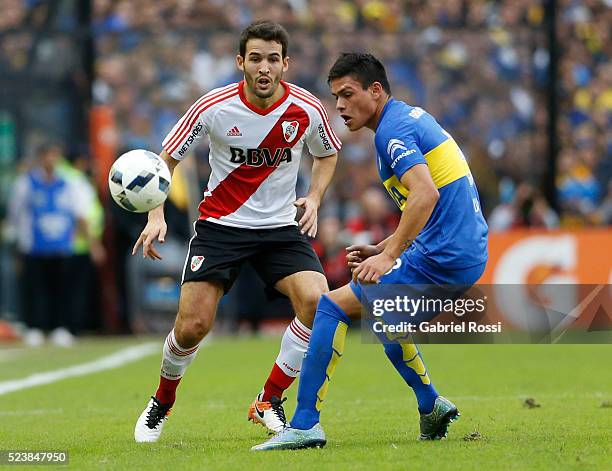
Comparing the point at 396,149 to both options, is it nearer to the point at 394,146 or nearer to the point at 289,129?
the point at 394,146

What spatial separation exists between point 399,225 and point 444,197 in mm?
461

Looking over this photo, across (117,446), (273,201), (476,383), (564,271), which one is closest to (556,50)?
(564,271)

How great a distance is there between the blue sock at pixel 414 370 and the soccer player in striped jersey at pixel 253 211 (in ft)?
2.22

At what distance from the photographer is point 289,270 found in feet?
26.1

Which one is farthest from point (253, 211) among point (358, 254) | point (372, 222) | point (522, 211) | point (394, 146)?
point (522, 211)

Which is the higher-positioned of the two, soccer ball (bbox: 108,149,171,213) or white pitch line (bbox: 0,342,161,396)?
soccer ball (bbox: 108,149,171,213)

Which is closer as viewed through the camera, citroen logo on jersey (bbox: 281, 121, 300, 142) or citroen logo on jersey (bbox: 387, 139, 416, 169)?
citroen logo on jersey (bbox: 387, 139, 416, 169)

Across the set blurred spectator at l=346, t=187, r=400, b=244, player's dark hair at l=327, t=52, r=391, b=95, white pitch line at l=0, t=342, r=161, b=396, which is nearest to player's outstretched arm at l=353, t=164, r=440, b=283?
player's dark hair at l=327, t=52, r=391, b=95

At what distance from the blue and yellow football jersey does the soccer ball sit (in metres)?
1.38

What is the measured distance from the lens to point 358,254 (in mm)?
7000

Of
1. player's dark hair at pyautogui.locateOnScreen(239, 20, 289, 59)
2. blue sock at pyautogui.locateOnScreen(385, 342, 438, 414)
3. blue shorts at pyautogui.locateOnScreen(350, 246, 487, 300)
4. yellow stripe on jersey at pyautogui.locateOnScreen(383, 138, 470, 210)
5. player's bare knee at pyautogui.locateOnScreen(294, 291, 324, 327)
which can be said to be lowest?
blue sock at pyautogui.locateOnScreen(385, 342, 438, 414)

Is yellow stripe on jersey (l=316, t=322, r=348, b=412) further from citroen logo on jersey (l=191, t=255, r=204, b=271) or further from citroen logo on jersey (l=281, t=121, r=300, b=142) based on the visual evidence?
citroen logo on jersey (l=281, t=121, r=300, b=142)

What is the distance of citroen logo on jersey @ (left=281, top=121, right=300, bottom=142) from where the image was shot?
26.2 feet

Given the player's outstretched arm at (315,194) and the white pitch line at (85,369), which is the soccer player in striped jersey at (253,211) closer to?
the player's outstretched arm at (315,194)
